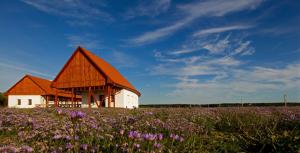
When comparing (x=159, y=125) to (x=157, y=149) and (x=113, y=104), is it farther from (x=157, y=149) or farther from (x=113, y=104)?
(x=113, y=104)

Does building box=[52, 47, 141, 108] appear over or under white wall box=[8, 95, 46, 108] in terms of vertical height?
over

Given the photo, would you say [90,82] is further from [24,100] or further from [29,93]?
[24,100]

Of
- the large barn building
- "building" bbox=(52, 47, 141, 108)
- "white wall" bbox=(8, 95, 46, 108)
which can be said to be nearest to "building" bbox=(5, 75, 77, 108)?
"white wall" bbox=(8, 95, 46, 108)

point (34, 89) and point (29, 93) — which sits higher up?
point (34, 89)

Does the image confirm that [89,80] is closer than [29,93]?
Yes

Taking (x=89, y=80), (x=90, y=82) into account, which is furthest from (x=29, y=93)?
(x=90, y=82)

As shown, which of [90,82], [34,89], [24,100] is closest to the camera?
[90,82]

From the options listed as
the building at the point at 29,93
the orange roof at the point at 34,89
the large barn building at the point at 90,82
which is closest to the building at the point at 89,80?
the large barn building at the point at 90,82

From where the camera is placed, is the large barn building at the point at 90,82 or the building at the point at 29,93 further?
the building at the point at 29,93

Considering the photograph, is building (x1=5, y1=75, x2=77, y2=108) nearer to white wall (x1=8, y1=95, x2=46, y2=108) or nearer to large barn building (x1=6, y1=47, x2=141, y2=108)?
white wall (x1=8, y1=95, x2=46, y2=108)

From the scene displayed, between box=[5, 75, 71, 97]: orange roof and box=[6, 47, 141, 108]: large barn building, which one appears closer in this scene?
box=[6, 47, 141, 108]: large barn building

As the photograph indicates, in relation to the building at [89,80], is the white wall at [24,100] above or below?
below

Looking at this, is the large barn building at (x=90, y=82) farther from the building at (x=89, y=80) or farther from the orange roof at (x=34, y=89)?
the orange roof at (x=34, y=89)

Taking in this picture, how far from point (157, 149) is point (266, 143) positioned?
2502 millimetres
